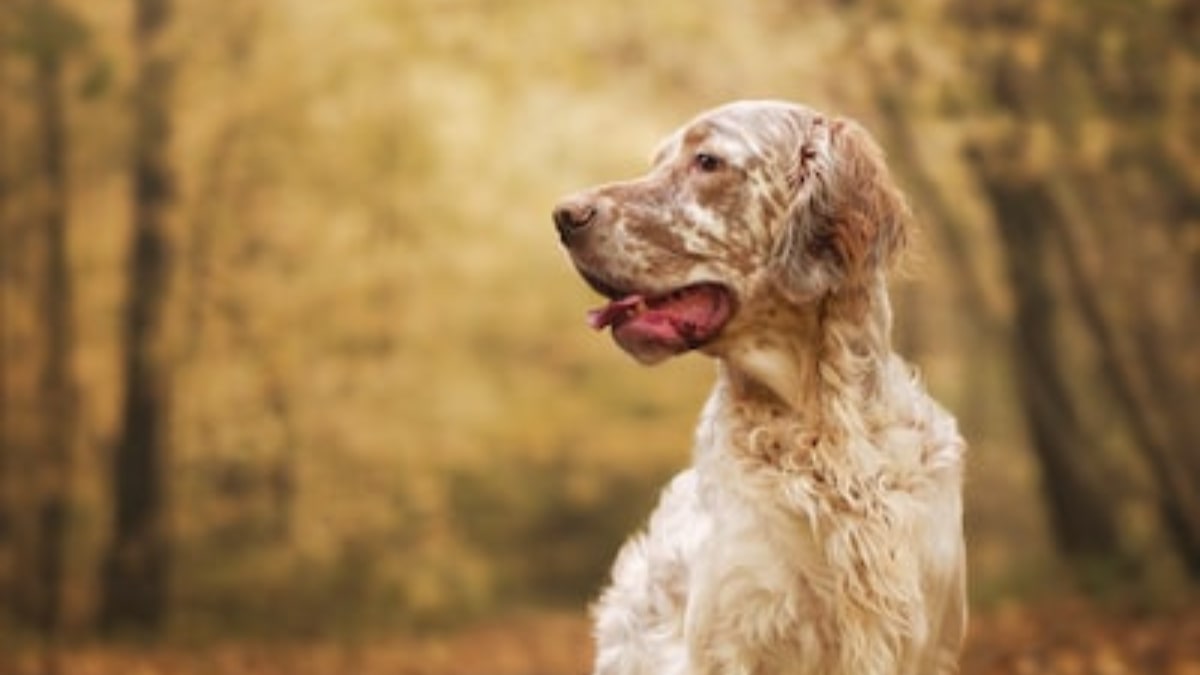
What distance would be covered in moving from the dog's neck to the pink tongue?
0.19 metres

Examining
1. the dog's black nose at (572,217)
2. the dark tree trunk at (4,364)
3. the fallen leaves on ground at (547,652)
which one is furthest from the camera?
the dark tree trunk at (4,364)

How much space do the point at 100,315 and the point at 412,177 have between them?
1.72m

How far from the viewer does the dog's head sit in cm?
302

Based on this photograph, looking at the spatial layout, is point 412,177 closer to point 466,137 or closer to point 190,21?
point 466,137

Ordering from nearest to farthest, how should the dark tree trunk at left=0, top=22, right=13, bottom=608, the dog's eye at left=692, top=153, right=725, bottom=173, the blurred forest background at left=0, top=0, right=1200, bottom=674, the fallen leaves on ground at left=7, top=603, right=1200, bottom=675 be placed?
the dog's eye at left=692, top=153, right=725, bottom=173
the fallen leaves on ground at left=7, top=603, right=1200, bottom=675
the blurred forest background at left=0, top=0, right=1200, bottom=674
the dark tree trunk at left=0, top=22, right=13, bottom=608

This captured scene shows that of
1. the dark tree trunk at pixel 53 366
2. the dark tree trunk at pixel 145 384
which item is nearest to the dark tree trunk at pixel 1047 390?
the dark tree trunk at pixel 145 384

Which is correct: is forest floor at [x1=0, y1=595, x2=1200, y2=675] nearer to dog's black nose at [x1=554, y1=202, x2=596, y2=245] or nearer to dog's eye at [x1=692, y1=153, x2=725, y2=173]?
dog's eye at [x1=692, y1=153, x2=725, y2=173]

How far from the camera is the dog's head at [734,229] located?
3020mm

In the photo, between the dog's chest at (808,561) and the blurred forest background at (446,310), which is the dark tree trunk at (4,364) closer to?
the blurred forest background at (446,310)

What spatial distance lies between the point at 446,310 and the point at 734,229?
20.9ft

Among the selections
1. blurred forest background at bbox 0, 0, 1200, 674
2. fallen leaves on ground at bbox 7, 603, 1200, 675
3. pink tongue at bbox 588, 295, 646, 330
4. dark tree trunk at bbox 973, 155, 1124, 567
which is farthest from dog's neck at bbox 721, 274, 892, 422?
dark tree trunk at bbox 973, 155, 1124, 567

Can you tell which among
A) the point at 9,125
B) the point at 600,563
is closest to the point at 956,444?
the point at 600,563

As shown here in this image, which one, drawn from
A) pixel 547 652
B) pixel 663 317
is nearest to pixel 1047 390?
pixel 547 652

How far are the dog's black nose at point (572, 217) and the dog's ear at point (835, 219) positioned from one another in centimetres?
33
